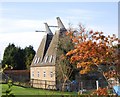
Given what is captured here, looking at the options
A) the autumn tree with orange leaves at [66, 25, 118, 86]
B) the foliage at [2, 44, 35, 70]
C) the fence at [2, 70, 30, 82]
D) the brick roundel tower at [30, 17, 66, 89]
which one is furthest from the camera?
the foliage at [2, 44, 35, 70]

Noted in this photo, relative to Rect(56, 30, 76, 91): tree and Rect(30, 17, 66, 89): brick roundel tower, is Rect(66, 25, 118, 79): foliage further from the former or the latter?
Rect(30, 17, 66, 89): brick roundel tower

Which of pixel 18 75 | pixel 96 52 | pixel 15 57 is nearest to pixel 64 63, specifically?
pixel 18 75

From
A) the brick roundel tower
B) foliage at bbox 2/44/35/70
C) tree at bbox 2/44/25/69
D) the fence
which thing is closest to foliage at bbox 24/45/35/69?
foliage at bbox 2/44/35/70

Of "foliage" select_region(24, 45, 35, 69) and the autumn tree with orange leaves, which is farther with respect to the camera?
"foliage" select_region(24, 45, 35, 69)

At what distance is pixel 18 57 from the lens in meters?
52.6

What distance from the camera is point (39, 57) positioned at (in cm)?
4297

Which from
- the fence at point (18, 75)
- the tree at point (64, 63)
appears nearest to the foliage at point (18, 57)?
the fence at point (18, 75)

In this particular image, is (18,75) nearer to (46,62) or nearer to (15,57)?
(46,62)

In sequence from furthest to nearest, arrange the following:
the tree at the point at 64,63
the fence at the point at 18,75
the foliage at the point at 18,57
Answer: the foliage at the point at 18,57 → the fence at the point at 18,75 → the tree at the point at 64,63

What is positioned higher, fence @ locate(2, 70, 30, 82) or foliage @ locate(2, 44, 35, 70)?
foliage @ locate(2, 44, 35, 70)

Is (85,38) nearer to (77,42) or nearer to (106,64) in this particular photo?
(77,42)

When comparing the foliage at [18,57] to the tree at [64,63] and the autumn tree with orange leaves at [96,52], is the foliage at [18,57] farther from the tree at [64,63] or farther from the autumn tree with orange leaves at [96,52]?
the autumn tree with orange leaves at [96,52]

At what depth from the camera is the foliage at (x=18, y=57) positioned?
5102 cm

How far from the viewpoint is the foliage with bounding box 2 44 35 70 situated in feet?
167
